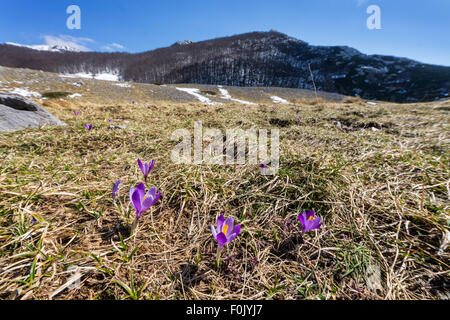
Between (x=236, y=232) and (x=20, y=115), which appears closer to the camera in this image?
(x=236, y=232)

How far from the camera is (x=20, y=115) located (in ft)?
13.2

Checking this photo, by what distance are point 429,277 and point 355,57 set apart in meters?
132

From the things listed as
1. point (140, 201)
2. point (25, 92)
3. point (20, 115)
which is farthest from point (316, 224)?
point (25, 92)

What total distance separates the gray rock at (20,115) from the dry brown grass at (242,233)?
235 cm

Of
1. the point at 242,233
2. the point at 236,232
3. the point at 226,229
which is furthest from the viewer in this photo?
the point at 242,233

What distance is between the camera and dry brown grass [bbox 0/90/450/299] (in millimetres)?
1056

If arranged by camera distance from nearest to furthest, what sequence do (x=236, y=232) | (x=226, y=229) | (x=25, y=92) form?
(x=236, y=232) → (x=226, y=229) → (x=25, y=92)

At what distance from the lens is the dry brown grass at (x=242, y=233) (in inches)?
41.6

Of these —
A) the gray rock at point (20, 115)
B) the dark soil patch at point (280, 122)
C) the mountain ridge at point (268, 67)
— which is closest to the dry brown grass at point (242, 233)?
the gray rock at point (20, 115)

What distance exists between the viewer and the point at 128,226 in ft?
4.71

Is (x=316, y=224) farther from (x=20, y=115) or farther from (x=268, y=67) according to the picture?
(x=268, y=67)

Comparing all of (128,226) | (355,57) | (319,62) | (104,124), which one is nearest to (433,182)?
(128,226)

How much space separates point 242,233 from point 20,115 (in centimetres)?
552
